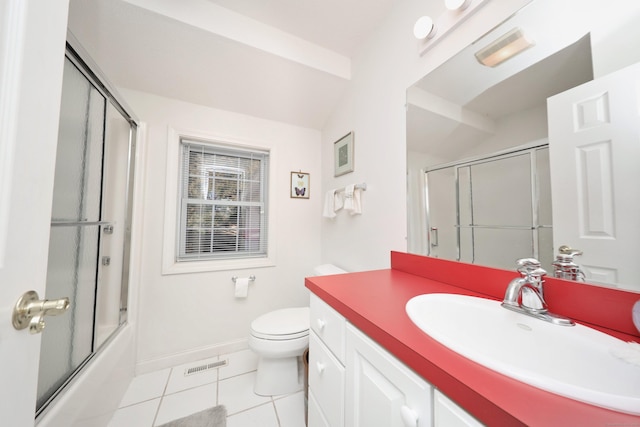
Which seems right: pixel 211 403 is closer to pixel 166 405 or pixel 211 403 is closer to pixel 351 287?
pixel 166 405

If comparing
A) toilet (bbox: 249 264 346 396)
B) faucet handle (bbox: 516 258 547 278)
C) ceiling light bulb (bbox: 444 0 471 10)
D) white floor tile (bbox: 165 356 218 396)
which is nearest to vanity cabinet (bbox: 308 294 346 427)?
toilet (bbox: 249 264 346 396)

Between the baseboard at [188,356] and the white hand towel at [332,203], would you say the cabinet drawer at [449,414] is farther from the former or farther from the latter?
the baseboard at [188,356]

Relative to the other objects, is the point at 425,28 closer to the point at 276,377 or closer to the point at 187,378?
the point at 276,377

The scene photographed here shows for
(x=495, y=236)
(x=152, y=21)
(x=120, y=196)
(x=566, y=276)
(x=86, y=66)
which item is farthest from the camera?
(x=120, y=196)

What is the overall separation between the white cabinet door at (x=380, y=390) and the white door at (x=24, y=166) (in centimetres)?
70

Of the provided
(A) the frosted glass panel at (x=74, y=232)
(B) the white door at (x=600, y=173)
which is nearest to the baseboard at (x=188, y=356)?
(A) the frosted glass panel at (x=74, y=232)

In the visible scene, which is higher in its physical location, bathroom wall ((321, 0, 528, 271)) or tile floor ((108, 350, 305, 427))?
bathroom wall ((321, 0, 528, 271))

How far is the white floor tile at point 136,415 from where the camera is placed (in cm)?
116

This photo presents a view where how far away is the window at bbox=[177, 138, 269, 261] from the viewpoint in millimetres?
1837

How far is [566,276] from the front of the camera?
2.08 feet

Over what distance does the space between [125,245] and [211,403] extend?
118 cm

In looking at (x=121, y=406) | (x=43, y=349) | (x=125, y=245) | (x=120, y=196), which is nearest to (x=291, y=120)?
(x=120, y=196)

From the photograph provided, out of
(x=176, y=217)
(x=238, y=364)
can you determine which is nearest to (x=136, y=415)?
(x=238, y=364)

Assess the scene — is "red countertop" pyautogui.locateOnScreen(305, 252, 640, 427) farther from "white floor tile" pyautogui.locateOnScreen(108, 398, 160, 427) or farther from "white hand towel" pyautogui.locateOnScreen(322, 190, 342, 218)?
"white floor tile" pyautogui.locateOnScreen(108, 398, 160, 427)
